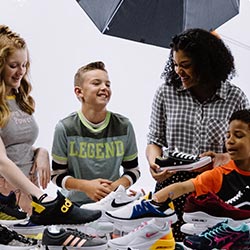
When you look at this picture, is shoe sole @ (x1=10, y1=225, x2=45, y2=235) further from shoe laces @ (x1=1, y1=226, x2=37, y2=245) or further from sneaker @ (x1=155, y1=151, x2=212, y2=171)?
sneaker @ (x1=155, y1=151, x2=212, y2=171)

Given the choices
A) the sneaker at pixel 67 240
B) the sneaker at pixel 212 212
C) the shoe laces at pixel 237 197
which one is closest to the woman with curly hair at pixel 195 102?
the shoe laces at pixel 237 197

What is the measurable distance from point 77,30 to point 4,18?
0.28 metres

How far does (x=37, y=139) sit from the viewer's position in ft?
Answer: 7.00

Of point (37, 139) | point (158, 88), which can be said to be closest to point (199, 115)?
point (158, 88)

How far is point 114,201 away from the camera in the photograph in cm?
189

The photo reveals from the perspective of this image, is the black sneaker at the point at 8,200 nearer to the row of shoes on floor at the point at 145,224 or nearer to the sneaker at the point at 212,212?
the row of shoes on floor at the point at 145,224

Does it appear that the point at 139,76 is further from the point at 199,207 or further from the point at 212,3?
the point at 199,207

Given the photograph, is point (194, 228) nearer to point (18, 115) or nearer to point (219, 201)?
point (219, 201)

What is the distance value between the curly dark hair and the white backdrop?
0.57ft

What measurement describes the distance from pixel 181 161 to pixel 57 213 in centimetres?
52

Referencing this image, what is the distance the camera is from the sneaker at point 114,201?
1.87 meters

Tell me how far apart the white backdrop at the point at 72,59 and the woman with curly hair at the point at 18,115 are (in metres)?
0.08

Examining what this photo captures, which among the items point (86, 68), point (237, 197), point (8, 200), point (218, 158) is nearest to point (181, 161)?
point (218, 158)

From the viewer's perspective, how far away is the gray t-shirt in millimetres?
1996
